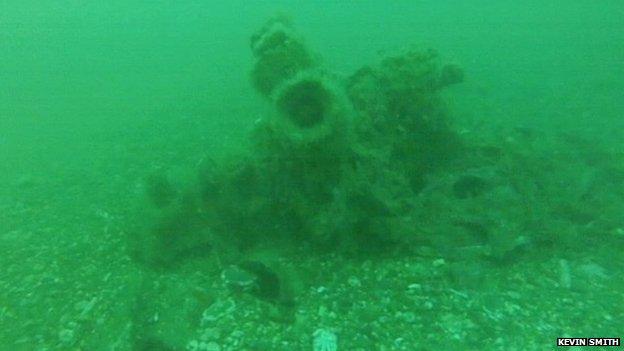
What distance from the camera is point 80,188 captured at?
27.3 ft

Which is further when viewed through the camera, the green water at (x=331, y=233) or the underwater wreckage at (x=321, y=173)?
the underwater wreckage at (x=321, y=173)

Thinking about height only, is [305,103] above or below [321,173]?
above

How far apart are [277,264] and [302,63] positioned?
349 centimetres

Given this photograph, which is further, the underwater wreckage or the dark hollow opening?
the underwater wreckage

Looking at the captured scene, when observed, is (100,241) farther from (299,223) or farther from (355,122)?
(355,122)

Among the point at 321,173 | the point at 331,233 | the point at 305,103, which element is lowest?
the point at 331,233

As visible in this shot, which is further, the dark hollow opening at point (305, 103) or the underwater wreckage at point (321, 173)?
the underwater wreckage at point (321, 173)

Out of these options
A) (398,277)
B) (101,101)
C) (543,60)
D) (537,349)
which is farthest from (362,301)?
(543,60)

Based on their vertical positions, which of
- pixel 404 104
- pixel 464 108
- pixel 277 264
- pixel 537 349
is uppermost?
pixel 464 108

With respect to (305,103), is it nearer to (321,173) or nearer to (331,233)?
(321,173)

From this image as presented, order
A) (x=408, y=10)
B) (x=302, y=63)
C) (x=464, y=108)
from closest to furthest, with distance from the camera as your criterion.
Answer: (x=302, y=63) → (x=464, y=108) → (x=408, y=10)

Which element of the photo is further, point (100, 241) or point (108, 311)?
point (100, 241)

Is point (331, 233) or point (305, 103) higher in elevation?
point (305, 103)

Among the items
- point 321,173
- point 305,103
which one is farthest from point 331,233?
point 305,103
